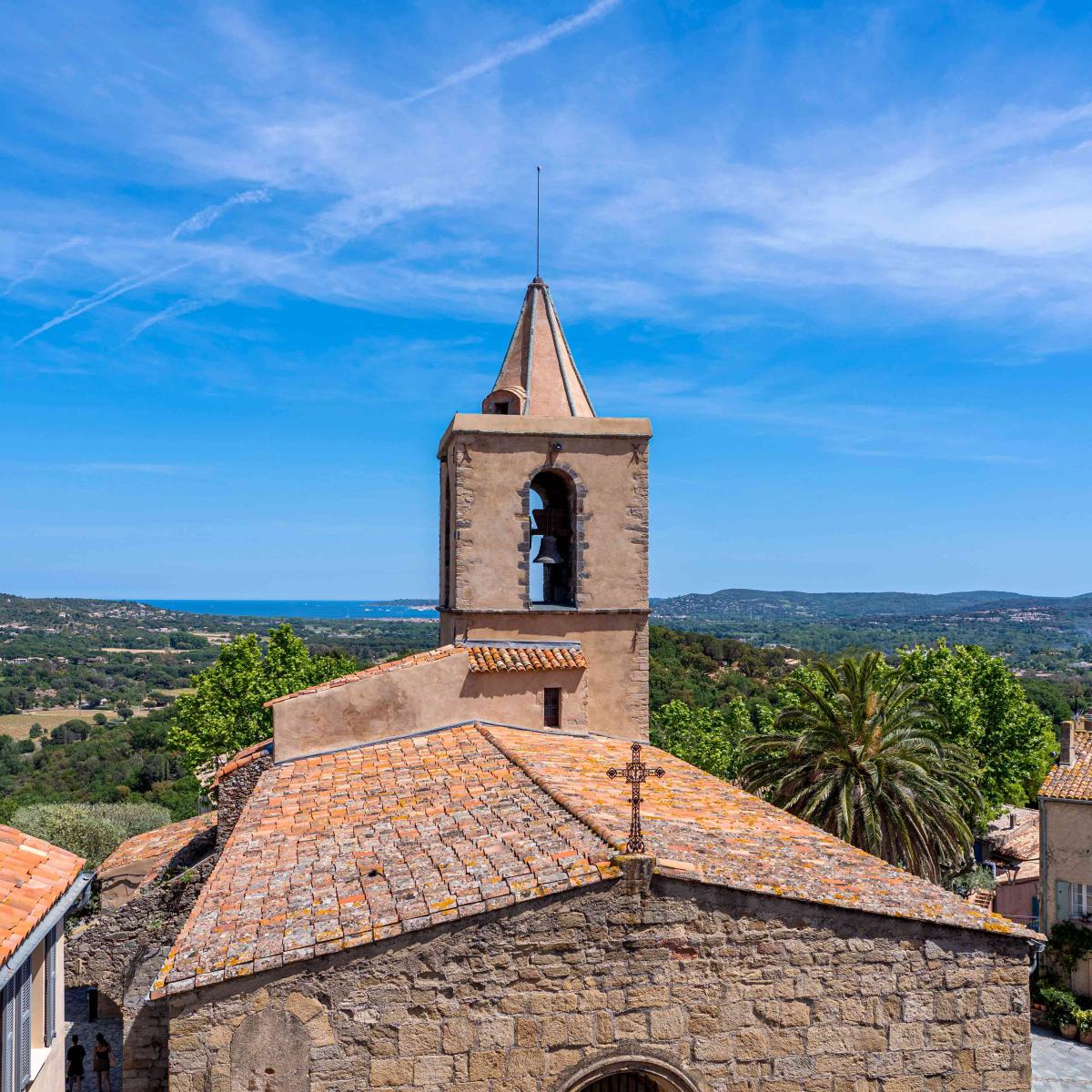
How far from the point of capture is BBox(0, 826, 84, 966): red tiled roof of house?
872 cm

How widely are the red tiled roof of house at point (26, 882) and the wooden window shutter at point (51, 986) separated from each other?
0.57 m

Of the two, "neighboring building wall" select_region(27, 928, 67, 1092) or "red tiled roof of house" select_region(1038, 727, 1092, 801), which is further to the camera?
"red tiled roof of house" select_region(1038, 727, 1092, 801)

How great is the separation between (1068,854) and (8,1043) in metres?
23.8

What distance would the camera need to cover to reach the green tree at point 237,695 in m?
32.3

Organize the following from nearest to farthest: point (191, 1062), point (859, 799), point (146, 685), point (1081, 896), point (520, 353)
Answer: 1. point (191, 1062)
2. point (520, 353)
3. point (859, 799)
4. point (1081, 896)
5. point (146, 685)

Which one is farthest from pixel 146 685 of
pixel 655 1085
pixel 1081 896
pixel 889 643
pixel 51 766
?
pixel 889 643

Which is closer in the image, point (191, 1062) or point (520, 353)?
point (191, 1062)

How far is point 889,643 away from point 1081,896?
17604 cm

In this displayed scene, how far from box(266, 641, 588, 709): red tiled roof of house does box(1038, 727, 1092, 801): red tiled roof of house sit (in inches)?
601

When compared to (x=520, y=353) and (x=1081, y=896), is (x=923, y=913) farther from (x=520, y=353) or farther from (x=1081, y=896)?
(x=1081, y=896)

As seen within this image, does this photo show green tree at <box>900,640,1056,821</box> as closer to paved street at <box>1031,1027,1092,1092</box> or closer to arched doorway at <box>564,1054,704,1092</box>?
paved street at <box>1031,1027,1092,1092</box>

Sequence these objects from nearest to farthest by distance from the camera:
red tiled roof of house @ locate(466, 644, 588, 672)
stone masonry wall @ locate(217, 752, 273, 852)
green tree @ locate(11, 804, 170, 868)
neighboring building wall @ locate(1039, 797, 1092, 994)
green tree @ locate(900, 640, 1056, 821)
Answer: stone masonry wall @ locate(217, 752, 273, 852) → red tiled roof of house @ locate(466, 644, 588, 672) → neighboring building wall @ locate(1039, 797, 1092, 994) → green tree @ locate(11, 804, 170, 868) → green tree @ locate(900, 640, 1056, 821)

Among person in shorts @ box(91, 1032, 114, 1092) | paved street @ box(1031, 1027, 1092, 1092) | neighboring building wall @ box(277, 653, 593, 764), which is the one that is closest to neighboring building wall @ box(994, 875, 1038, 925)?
paved street @ box(1031, 1027, 1092, 1092)

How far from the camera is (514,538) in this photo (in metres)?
15.9
